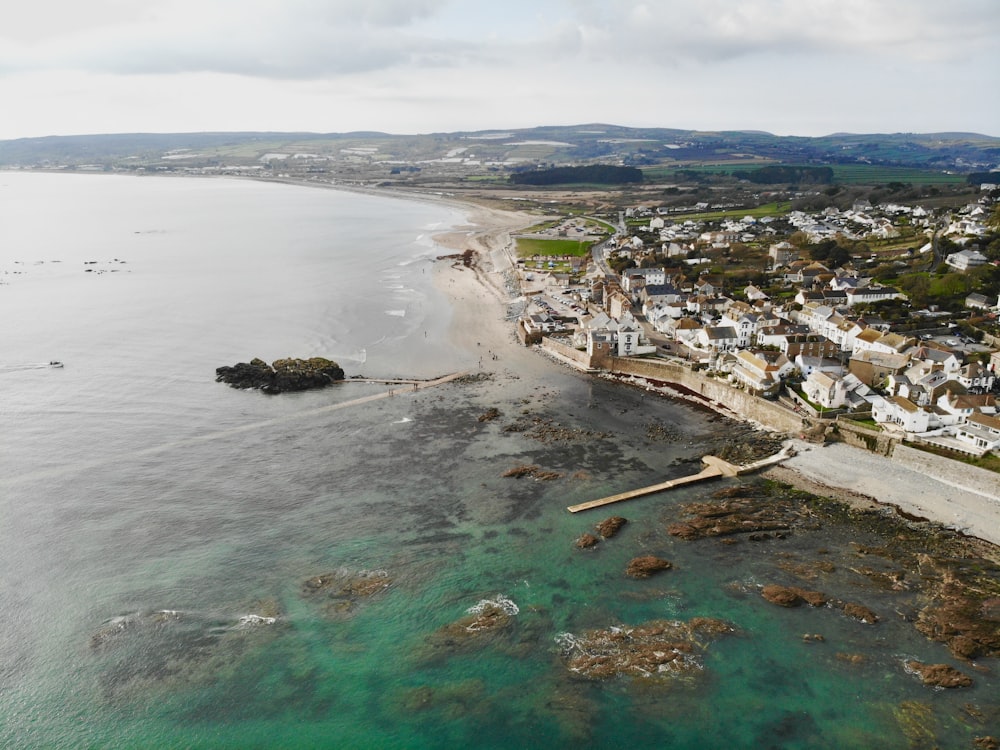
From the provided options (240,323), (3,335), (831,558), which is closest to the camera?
(831,558)

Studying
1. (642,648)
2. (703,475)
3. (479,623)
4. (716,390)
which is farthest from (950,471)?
(479,623)

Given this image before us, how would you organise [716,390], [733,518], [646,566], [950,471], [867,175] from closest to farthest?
[646,566]
[733,518]
[950,471]
[716,390]
[867,175]

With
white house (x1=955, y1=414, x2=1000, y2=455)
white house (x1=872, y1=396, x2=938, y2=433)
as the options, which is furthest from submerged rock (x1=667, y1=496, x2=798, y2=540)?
white house (x1=955, y1=414, x2=1000, y2=455)

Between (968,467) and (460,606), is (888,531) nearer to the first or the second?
(968,467)

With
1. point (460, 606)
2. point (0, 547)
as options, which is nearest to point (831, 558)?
point (460, 606)

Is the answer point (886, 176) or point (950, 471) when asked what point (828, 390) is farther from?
point (886, 176)

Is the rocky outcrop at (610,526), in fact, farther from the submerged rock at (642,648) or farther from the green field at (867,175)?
the green field at (867,175)

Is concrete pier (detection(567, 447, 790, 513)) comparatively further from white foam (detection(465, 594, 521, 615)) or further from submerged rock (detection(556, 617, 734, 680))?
submerged rock (detection(556, 617, 734, 680))
